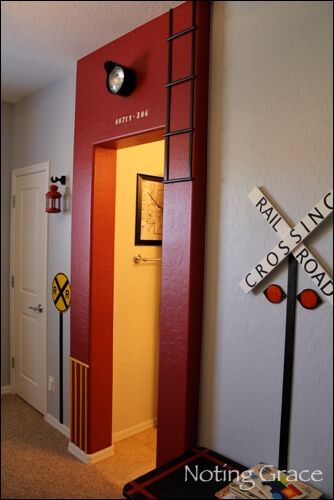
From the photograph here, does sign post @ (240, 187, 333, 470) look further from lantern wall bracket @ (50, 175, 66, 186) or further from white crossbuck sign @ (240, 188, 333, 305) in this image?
lantern wall bracket @ (50, 175, 66, 186)

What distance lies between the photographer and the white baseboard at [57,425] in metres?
1.77

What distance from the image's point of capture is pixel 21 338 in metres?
1.94

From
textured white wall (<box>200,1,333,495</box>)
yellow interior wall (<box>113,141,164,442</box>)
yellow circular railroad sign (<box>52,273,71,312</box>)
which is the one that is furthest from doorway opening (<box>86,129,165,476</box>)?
textured white wall (<box>200,1,333,495</box>)

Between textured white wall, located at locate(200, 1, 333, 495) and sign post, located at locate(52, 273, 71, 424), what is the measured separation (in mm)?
837

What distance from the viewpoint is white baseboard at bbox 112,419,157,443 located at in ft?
5.95

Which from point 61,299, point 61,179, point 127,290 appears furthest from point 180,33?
point 61,299

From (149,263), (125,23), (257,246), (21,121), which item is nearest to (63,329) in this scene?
(149,263)

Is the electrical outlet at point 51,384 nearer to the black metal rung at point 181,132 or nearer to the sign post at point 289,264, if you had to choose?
the sign post at point 289,264

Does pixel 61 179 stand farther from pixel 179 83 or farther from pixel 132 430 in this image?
pixel 132 430

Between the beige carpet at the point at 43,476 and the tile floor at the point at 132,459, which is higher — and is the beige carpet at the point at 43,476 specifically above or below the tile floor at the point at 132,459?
above

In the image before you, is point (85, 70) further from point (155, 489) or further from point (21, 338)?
point (155, 489)

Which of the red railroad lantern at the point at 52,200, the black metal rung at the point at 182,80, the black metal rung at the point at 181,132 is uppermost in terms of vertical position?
the black metal rung at the point at 182,80

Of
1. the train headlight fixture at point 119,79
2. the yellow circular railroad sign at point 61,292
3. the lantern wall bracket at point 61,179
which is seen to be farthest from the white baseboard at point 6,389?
the train headlight fixture at point 119,79

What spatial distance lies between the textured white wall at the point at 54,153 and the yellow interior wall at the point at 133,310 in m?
0.24
